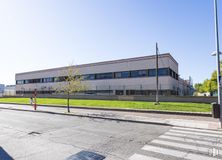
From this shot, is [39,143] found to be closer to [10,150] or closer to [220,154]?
[10,150]

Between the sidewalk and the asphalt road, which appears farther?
the sidewalk

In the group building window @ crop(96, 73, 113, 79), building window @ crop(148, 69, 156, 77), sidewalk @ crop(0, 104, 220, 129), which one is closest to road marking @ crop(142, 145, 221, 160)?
sidewalk @ crop(0, 104, 220, 129)

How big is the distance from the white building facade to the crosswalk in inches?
1096

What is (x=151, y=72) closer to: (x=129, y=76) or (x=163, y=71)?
(x=163, y=71)

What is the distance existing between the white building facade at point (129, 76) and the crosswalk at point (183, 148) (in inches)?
1096

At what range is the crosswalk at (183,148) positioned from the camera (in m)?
6.98

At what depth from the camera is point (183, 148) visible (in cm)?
792

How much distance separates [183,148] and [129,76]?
3777 centimetres

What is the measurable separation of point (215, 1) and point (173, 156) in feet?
36.8

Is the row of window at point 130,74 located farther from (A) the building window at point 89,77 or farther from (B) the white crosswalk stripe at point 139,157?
(B) the white crosswalk stripe at point 139,157

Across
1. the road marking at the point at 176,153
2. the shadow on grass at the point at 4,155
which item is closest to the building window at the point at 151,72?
the road marking at the point at 176,153

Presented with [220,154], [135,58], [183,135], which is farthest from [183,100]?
[220,154]

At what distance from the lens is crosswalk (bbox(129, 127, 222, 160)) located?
698cm

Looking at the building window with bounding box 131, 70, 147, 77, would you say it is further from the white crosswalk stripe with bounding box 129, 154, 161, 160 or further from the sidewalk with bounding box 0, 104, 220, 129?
the white crosswalk stripe with bounding box 129, 154, 161, 160
